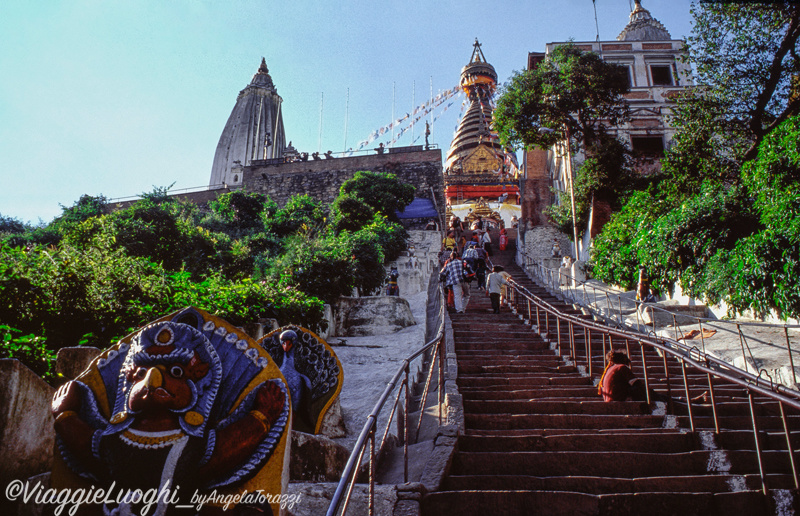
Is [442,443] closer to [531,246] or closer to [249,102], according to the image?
[531,246]

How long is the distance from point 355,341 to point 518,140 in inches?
421

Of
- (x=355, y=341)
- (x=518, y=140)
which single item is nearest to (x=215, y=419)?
(x=355, y=341)

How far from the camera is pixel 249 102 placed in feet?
157

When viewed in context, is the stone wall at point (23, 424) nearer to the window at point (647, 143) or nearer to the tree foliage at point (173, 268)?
the tree foliage at point (173, 268)

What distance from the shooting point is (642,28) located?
2634cm

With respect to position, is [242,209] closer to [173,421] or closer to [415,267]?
[415,267]

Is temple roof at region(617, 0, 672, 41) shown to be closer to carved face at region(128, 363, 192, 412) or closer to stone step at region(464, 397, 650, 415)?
stone step at region(464, 397, 650, 415)

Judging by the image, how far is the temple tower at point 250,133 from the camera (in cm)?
4503

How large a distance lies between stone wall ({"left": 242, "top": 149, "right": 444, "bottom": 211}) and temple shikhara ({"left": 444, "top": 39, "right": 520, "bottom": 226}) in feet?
13.5

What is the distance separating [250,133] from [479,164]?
2261 cm

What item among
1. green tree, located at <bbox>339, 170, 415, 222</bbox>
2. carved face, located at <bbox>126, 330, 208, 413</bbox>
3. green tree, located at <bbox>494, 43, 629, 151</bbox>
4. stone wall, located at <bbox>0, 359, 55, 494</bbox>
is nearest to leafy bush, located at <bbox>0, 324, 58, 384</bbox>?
stone wall, located at <bbox>0, 359, 55, 494</bbox>

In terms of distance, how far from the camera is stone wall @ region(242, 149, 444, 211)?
3209 centimetres

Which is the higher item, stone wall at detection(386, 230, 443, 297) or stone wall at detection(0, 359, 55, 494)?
stone wall at detection(386, 230, 443, 297)

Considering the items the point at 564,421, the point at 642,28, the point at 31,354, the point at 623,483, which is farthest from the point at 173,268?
the point at 642,28
